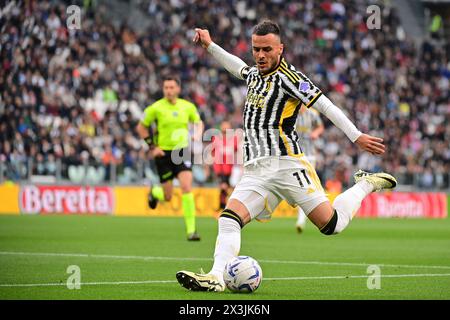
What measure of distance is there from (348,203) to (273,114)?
3.89 feet

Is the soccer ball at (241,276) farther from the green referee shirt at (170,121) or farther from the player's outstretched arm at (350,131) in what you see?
the green referee shirt at (170,121)

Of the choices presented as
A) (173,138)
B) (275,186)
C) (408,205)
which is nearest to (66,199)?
(173,138)

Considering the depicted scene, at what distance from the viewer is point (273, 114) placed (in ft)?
27.9

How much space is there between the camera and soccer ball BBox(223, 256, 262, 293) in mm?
8273

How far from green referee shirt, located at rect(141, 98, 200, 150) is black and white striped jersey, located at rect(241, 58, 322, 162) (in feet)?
24.8

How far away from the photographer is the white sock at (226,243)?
8.33m

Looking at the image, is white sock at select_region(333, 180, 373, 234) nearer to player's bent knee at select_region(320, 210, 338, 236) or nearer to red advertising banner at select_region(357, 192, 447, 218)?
player's bent knee at select_region(320, 210, 338, 236)

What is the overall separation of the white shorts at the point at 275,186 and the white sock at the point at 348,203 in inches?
11.1

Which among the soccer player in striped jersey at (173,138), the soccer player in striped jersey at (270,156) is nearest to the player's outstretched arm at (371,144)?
the soccer player in striped jersey at (270,156)

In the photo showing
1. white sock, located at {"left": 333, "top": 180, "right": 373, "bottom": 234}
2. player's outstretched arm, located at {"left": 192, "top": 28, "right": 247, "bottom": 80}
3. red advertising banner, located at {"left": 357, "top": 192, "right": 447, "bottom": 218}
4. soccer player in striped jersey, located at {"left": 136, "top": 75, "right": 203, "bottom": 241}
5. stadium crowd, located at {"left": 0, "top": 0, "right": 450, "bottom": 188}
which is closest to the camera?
white sock, located at {"left": 333, "top": 180, "right": 373, "bottom": 234}

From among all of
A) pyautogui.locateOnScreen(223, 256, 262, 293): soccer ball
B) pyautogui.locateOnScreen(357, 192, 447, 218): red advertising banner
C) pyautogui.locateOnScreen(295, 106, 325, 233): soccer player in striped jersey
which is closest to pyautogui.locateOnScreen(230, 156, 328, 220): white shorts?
pyautogui.locateOnScreen(223, 256, 262, 293): soccer ball

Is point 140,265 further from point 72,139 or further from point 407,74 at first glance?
point 407,74
